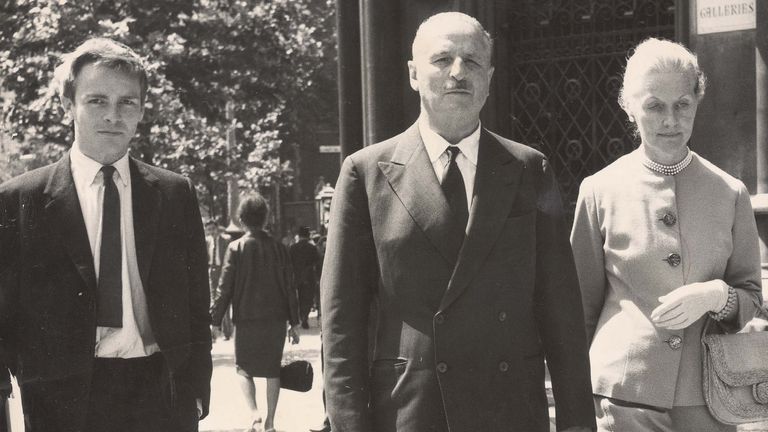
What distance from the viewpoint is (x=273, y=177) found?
3153cm

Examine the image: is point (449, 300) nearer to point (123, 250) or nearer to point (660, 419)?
point (660, 419)

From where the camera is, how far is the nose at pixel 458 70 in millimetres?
3592

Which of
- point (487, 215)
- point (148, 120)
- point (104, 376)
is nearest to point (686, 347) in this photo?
point (487, 215)

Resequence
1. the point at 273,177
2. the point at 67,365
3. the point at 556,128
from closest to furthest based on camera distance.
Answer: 1. the point at 67,365
2. the point at 556,128
3. the point at 273,177

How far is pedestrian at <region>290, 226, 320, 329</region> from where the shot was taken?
21.1 m

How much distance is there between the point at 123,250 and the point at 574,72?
4628 mm

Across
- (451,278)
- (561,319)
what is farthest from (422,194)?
(561,319)

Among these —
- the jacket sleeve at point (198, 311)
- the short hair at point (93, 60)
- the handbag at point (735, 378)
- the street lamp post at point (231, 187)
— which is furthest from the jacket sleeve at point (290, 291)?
the handbag at point (735, 378)

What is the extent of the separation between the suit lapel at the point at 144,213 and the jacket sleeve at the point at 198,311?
0.14 meters

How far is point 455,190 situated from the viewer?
366cm

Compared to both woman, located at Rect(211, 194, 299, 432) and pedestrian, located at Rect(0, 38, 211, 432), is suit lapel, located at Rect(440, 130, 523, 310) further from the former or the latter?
woman, located at Rect(211, 194, 299, 432)

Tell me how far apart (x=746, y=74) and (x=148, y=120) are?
7.91 metres

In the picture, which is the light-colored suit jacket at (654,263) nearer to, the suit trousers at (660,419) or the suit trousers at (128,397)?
the suit trousers at (660,419)

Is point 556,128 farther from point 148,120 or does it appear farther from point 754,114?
point 148,120
